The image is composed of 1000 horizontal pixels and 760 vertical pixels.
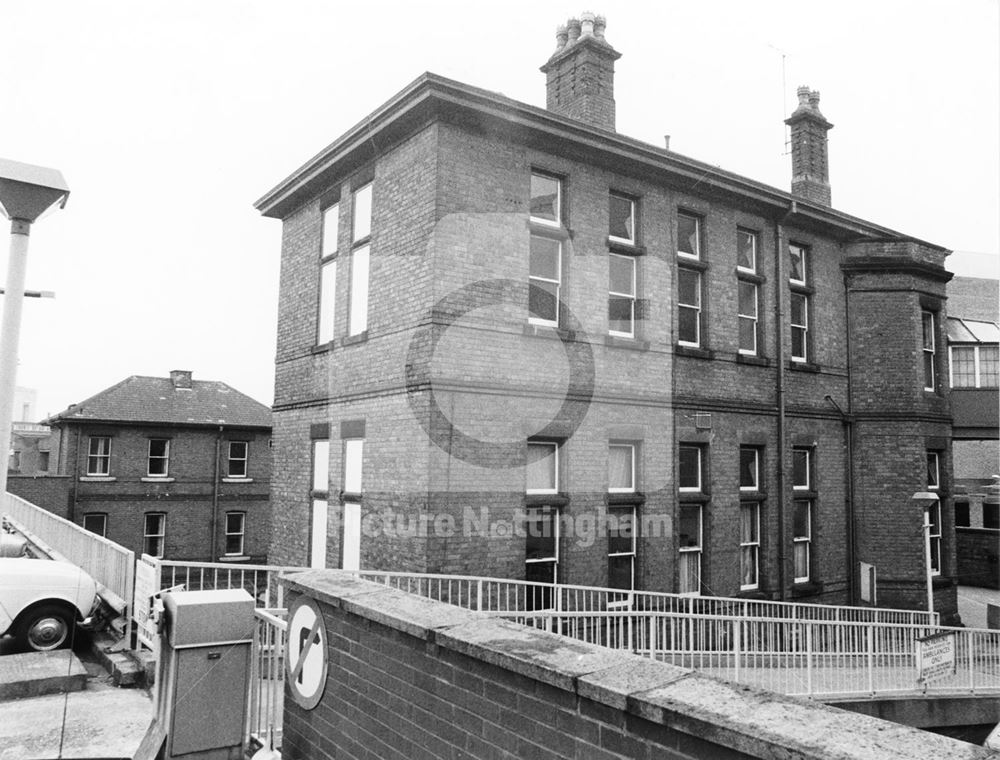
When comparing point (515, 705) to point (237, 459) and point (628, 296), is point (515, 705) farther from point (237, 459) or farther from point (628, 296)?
point (237, 459)

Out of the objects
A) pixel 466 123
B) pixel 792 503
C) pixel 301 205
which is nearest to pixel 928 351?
pixel 792 503

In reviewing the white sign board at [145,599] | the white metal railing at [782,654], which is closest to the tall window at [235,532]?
the white sign board at [145,599]

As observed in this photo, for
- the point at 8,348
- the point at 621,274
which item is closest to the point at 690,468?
the point at 621,274

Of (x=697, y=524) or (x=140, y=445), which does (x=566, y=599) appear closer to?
(x=697, y=524)

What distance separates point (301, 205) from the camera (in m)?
14.9

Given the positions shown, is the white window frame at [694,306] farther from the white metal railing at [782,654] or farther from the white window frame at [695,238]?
the white metal railing at [782,654]

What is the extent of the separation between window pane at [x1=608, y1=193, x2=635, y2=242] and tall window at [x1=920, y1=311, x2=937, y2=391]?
8.88m

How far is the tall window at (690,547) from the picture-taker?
13.1 metres

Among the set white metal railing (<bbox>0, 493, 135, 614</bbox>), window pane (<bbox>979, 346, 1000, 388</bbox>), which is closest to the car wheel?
white metal railing (<bbox>0, 493, 135, 614</bbox>)

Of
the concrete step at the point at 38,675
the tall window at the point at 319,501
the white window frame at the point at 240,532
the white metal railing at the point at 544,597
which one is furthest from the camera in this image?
the white window frame at the point at 240,532

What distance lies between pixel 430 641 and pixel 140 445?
35066 millimetres

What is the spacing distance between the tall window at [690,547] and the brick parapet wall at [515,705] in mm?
9124

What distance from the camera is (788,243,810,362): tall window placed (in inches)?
621

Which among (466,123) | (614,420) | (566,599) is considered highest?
(466,123)
